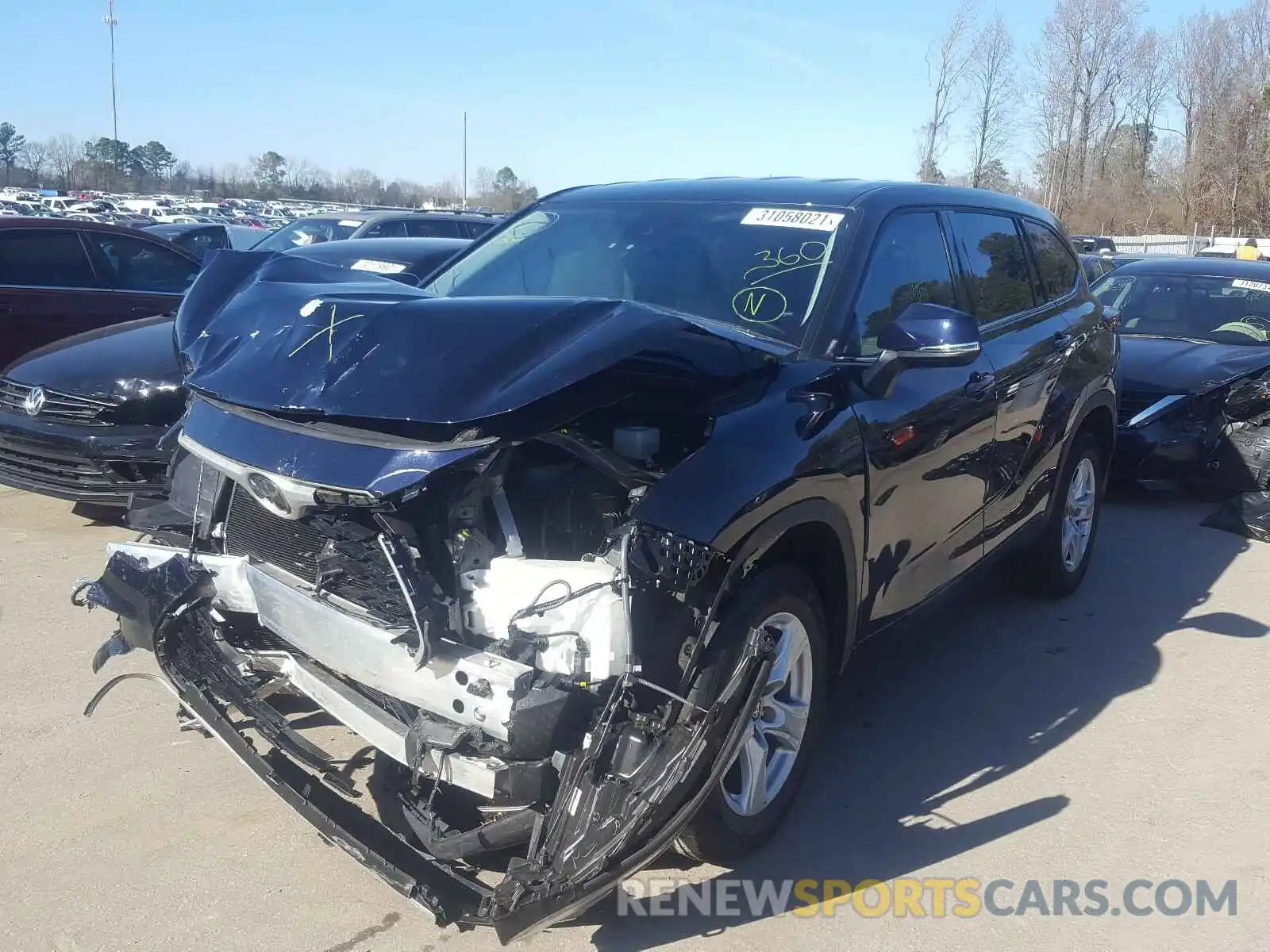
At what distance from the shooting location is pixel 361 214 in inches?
598

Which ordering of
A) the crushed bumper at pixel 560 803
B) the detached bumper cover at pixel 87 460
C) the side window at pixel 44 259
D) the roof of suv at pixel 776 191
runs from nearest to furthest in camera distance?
the crushed bumper at pixel 560 803
the roof of suv at pixel 776 191
the detached bumper cover at pixel 87 460
the side window at pixel 44 259

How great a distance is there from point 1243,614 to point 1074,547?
89cm

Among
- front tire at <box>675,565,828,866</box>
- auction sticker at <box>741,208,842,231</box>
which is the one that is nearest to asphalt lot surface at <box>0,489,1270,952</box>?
front tire at <box>675,565,828,866</box>

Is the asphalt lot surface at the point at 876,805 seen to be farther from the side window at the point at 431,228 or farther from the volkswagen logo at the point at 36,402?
the side window at the point at 431,228

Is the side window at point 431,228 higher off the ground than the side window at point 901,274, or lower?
higher

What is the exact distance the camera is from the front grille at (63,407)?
5930 millimetres

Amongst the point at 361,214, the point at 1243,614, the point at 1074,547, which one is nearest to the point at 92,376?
the point at 1074,547

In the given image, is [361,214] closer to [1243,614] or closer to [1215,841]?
[1243,614]

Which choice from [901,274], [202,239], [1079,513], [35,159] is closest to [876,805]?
[901,274]

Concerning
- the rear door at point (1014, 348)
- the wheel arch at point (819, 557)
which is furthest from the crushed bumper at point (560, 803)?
the rear door at point (1014, 348)

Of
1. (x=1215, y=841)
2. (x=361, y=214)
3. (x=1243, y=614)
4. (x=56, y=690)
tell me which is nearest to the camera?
(x=1215, y=841)

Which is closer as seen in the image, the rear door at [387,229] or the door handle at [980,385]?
the door handle at [980,385]

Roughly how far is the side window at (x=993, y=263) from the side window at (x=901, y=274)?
233mm

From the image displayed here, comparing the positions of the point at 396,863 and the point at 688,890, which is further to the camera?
the point at 688,890
